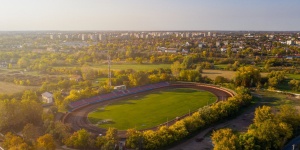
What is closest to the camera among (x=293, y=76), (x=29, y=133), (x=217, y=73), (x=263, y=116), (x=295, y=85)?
(x=29, y=133)

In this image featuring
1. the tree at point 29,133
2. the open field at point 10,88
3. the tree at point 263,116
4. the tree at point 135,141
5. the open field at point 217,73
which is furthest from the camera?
the open field at point 217,73

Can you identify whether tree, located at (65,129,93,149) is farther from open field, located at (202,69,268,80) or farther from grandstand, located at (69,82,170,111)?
open field, located at (202,69,268,80)

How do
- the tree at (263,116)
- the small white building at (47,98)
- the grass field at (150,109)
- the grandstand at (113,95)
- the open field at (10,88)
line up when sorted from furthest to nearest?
the open field at (10,88)
the small white building at (47,98)
the grandstand at (113,95)
the grass field at (150,109)
the tree at (263,116)

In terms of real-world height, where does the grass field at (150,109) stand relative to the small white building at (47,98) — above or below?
below

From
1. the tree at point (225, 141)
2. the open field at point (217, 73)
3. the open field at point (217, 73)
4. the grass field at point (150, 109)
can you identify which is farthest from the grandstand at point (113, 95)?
the tree at point (225, 141)

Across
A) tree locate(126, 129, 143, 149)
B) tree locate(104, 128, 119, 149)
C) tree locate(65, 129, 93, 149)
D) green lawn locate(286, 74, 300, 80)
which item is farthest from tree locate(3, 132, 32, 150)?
green lawn locate(286, 74, 300, 80)

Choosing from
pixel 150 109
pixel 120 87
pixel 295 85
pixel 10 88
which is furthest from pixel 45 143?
pixel 295 85

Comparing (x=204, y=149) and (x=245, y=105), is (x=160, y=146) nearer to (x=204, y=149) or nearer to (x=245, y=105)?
(x=204, y=149)

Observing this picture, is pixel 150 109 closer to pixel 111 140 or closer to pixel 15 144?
pixel 111 140

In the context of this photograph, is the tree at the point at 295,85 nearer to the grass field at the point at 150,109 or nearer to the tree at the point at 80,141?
the grass field at the point at 150,109

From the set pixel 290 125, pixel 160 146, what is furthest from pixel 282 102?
pixel 160 146
